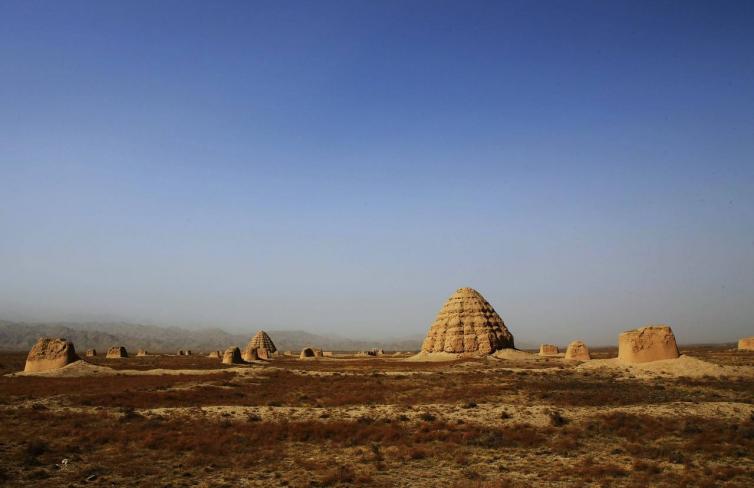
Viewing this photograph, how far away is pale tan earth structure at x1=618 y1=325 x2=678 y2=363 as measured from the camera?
3316cm

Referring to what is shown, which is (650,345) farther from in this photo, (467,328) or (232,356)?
(232,356)

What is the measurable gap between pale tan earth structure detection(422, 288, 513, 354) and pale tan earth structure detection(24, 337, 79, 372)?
44.3 m

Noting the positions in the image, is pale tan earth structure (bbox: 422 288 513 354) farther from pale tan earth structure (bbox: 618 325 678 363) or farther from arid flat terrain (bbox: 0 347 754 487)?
arid flat terrain (bbox: 0 347 754 487)

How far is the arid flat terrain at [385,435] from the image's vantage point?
37.8 ft

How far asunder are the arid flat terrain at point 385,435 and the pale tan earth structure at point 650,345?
512 cm

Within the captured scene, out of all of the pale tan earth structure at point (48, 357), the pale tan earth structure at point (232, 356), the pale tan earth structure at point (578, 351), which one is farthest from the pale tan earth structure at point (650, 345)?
the pale tan earth structure at point (48, 357)

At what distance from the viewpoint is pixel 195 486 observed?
10914 millimetres

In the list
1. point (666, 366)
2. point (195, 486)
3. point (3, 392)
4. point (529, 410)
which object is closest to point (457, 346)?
point (666, 366)

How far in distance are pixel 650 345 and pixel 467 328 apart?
100ft

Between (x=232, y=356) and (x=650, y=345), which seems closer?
(x=650, y=345)

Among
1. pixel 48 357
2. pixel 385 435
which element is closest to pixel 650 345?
pixel 385 435

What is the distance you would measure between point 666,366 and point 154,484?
3308 cm

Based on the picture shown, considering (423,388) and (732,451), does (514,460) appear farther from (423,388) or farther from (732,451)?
(423,388)

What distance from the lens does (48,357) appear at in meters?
37.0
